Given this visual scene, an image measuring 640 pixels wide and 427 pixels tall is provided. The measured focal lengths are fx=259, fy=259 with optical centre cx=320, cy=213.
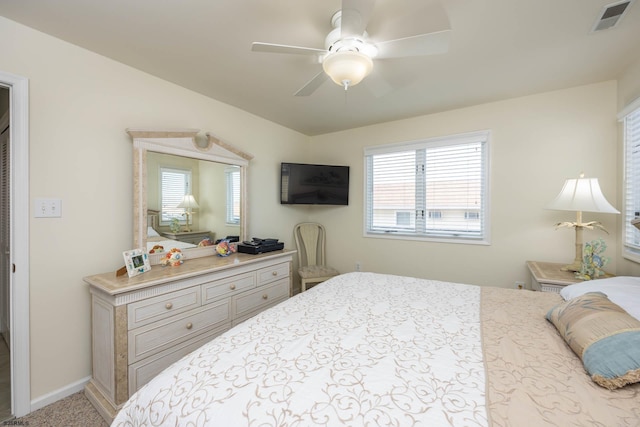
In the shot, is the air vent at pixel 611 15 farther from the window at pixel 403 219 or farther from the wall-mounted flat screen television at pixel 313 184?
the wall-mounted flat screen television at pixel 313 184

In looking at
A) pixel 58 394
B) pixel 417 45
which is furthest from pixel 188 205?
pixel 417 45

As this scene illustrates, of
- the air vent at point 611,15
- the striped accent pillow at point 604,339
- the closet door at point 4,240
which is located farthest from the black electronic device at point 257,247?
the air vent at point 611,15

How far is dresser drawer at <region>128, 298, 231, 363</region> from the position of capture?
167 cm

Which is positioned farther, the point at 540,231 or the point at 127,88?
the point at 540,231

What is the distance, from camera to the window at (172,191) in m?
2.28

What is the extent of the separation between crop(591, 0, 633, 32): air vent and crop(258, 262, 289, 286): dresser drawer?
301 cm

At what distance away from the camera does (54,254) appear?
5.82 ft

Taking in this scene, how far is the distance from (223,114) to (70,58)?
4.05 feet

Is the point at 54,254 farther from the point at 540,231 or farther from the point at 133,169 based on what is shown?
the point at 540,231

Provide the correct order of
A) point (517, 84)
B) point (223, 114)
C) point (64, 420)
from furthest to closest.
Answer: point (223, 114) < point (517, 84) < point (64, 420)

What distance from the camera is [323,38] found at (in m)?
1.75

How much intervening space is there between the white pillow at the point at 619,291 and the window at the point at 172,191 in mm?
3013

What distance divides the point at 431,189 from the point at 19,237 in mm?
3683

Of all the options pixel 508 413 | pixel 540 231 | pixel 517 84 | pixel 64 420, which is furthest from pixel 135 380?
pixel 517 84
